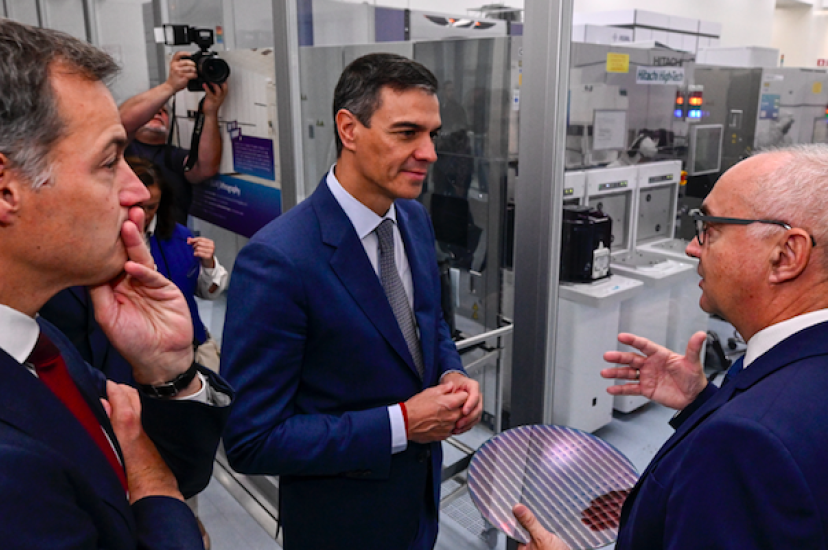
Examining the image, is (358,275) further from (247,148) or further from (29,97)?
(247,148)

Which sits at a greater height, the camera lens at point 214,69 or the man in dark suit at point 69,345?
the camera lens at point 214,69

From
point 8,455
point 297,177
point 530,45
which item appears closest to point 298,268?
point 8,455

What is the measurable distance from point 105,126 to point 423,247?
0.96m

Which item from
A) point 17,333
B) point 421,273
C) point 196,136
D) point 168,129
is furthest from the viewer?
point 168,129

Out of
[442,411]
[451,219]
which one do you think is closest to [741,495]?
[442,411]

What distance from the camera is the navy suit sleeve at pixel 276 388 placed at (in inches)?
50.8

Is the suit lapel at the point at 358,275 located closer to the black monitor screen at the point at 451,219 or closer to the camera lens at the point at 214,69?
the black monitor screen at the point at 451,219

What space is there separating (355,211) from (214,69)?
1.82m

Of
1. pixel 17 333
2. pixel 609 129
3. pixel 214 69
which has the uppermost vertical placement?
pixel 214 69

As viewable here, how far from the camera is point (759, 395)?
0.85 metres

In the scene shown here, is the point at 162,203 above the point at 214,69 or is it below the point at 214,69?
below

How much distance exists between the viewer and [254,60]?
2730mm

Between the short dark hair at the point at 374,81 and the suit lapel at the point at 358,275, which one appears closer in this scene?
the suit lapel at the point at 358,275

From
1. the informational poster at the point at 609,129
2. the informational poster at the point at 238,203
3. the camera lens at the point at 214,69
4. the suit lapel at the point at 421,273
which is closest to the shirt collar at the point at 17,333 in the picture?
the suit lapel at the point at 421,273
